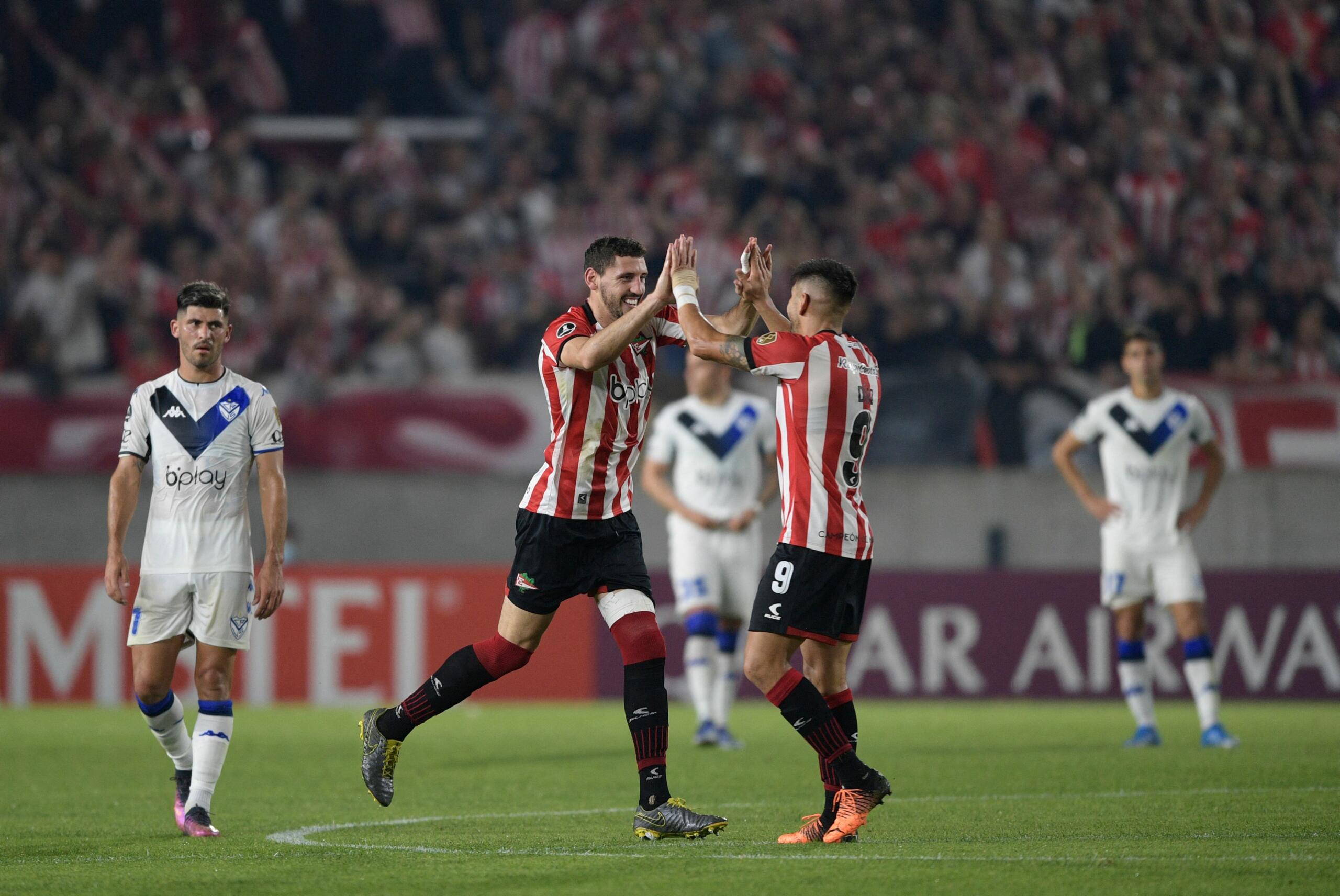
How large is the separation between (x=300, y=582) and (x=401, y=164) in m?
5.99

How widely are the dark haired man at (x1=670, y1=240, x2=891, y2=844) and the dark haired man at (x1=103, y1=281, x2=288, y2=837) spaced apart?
191cm

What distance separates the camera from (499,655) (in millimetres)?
6566

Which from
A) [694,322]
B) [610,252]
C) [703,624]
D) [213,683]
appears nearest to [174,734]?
[213,683]

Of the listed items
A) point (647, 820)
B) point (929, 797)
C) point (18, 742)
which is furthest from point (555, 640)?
point (647, 820)

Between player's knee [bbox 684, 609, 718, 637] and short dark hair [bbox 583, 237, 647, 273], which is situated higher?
short dark hair [bbox 583, 237, 647, 273]

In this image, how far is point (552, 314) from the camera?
17.8 metres

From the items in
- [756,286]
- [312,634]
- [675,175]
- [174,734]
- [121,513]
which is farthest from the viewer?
[675,175]

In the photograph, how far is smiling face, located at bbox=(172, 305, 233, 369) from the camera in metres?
6.71

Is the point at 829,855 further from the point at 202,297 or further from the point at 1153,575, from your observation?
the point at 1153,575

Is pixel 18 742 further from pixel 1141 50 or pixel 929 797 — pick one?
pixel 1141 50

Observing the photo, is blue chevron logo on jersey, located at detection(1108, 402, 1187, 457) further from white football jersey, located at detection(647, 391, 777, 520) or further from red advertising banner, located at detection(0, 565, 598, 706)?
red advertising banner, located at detection(0, 565, 598, 706)

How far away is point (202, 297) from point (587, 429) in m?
1.66

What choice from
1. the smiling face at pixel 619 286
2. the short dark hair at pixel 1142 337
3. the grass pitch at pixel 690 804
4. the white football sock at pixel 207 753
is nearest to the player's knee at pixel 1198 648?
the grass pitch at pixel 690 804

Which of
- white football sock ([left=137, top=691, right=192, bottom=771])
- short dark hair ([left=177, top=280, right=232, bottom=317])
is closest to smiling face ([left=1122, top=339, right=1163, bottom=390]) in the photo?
short dark hair ([left=177, top=280, right=232, bottom=317])
